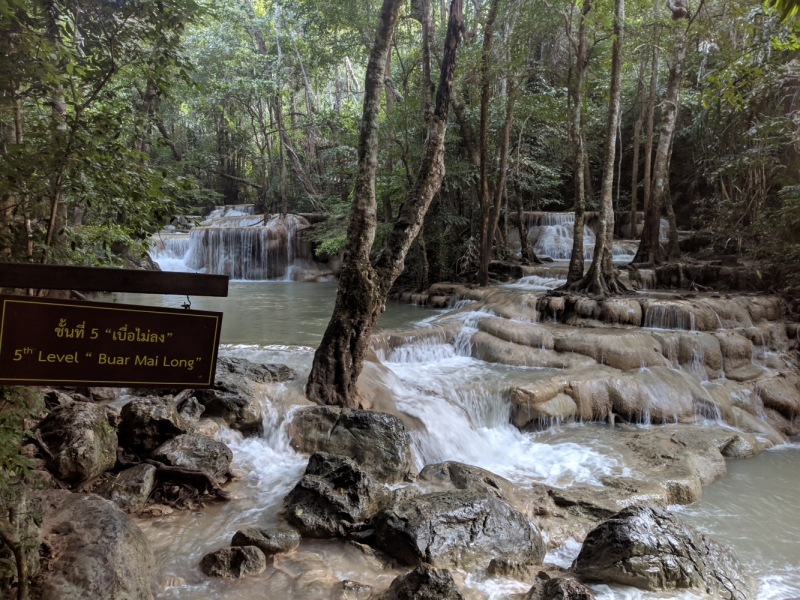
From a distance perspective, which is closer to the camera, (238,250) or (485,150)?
(485,150)

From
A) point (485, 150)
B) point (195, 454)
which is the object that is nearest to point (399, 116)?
point (485, 150)

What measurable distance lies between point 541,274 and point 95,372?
12.7 m

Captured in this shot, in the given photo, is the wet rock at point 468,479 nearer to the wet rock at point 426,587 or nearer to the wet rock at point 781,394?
the wet rock at point 426,587

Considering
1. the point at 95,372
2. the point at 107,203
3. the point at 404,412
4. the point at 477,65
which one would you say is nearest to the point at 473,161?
the point at 477,65

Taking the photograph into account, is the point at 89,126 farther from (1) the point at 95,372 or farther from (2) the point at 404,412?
(2) the point at 404,412

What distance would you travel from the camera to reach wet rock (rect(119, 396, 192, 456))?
15.4 feet

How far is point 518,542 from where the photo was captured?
13.5 ft

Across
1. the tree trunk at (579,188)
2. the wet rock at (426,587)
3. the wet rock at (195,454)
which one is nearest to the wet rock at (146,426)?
the wet rock at (195,454)

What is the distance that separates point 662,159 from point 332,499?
12026 mm

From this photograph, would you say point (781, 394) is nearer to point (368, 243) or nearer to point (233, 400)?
point (368, 243)

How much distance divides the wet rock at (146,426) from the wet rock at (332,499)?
1392 millimetres

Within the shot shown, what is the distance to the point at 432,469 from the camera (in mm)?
5348

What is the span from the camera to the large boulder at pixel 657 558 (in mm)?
3676

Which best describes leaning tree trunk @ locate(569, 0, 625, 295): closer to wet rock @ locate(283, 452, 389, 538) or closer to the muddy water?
the muddy water
